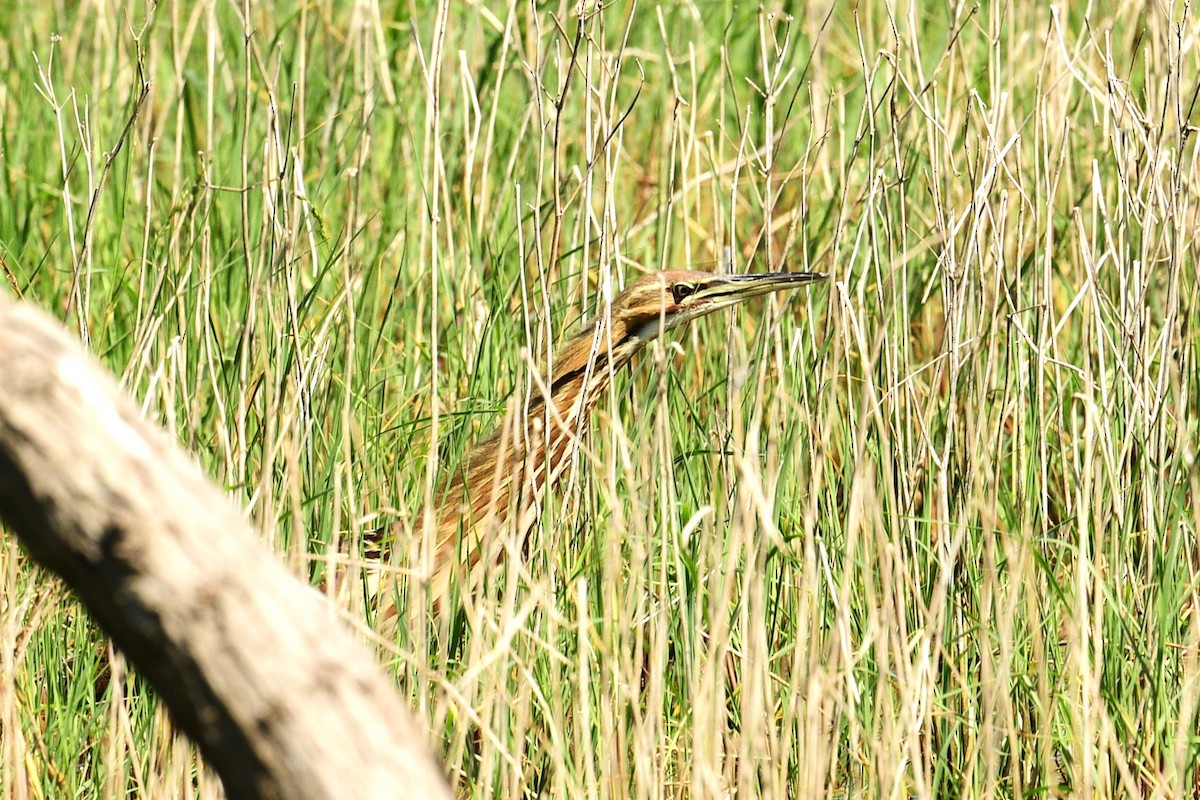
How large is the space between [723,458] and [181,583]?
1340mm

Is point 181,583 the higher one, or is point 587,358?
point 587,358

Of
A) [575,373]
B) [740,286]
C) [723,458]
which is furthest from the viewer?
[575,373]

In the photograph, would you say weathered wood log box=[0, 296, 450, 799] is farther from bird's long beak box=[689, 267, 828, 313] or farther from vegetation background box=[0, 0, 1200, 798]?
bird's long beak box=[689, 267, 828, 313]

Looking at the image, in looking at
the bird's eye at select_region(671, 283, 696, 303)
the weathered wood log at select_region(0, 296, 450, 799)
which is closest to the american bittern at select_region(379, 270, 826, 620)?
the bird's eye at select_region(671, 283, 696, 303)

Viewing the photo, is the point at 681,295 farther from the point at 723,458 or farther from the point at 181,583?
the point at 181,583

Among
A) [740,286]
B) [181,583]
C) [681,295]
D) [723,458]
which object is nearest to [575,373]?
[681,295]

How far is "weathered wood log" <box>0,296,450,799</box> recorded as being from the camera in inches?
36.5

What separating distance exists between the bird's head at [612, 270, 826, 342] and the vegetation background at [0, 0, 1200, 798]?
4cm

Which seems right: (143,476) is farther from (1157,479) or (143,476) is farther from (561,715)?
(1157,479)

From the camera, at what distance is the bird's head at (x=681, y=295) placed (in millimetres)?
2629

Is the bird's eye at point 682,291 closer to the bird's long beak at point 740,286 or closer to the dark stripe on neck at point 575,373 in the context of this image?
the bird's long beak at point 740,286

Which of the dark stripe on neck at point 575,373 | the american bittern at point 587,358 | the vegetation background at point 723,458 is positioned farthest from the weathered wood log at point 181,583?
the dark stripe on neck at point 575,373

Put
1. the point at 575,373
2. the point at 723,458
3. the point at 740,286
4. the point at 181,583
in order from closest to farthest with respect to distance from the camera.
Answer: the point at 181,583 → the point at 723,458 → the point at 740,286 → the point at 575,373

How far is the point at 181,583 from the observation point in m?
0.93
